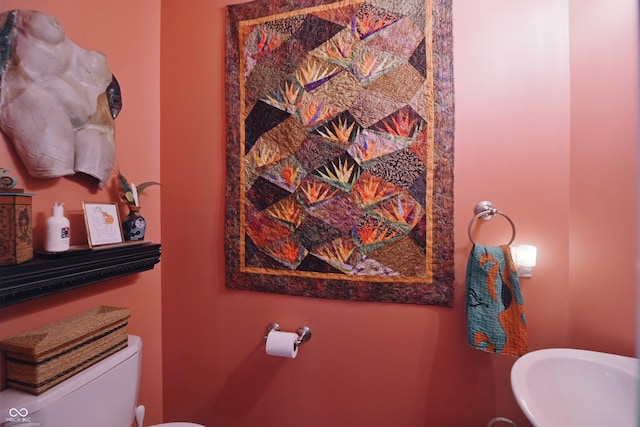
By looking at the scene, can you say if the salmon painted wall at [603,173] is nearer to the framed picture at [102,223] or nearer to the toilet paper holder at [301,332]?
the toilet paper holder at [301,332]

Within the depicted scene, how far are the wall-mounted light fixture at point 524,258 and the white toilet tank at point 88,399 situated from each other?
1.63 metres

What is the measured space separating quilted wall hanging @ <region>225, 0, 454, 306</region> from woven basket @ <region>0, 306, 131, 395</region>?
0.54m

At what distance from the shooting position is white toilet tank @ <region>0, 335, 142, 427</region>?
713mm

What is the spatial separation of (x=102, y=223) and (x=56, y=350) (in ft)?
1.50

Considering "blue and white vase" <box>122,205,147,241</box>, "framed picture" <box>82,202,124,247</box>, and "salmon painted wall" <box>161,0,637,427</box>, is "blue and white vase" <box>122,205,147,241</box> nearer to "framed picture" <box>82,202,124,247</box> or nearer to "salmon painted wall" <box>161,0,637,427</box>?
"framed picture" <box>82,202,124,247</box>

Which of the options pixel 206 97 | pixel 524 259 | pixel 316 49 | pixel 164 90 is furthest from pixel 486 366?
pixel 164 90

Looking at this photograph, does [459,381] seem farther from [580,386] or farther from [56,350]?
[56,350]

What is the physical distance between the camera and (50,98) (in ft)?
2.77

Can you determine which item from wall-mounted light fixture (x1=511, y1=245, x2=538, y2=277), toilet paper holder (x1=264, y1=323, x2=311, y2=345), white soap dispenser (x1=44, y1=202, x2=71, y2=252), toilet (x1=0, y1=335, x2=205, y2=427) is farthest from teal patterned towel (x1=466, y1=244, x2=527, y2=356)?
white soap dispenser (x1=44, y1=202, x2=71, y2=252)

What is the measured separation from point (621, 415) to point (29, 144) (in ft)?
6.89

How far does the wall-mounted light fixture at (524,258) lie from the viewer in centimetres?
99

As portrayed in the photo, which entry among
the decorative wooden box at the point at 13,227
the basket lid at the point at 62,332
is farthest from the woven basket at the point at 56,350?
the decorative wooden box at the point at 13,227

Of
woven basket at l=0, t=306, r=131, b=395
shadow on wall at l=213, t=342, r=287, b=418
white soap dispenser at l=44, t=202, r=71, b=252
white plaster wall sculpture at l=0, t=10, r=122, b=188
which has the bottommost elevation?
shadow on wall at l=213, t=342, r=287, b=418

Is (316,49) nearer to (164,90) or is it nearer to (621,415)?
(164,90)
